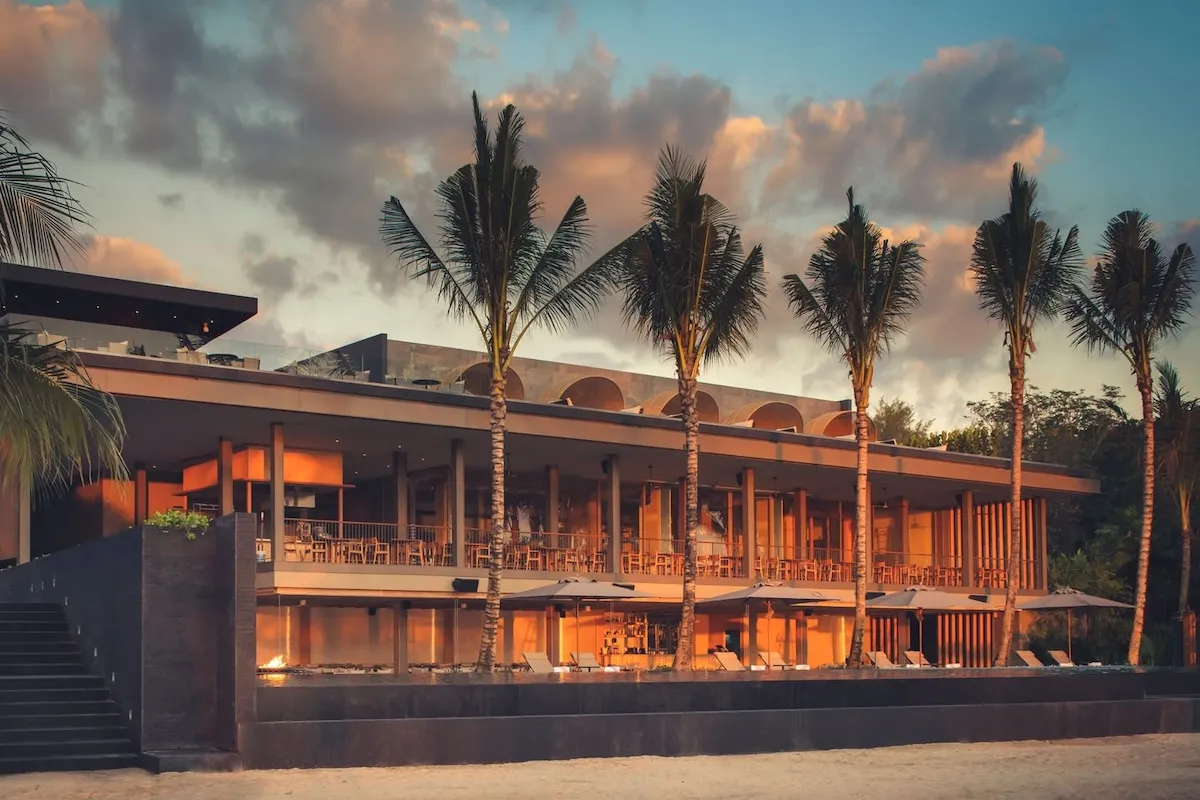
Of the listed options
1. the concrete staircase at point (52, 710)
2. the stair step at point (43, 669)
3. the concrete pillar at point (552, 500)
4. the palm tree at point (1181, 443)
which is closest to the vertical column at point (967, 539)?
the palm tree at point (1181, 443)

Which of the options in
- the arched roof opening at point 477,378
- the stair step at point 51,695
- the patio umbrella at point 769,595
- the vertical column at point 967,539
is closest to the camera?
the stair step at point 51,695

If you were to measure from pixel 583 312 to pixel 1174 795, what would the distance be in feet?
39.2

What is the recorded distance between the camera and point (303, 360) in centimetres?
2641

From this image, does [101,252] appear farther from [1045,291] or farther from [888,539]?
[888,539]

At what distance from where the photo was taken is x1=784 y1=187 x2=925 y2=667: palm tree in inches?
1069

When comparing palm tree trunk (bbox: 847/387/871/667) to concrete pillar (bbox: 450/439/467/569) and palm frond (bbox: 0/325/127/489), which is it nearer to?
concrete pillar (bbox: 450/439/467/569)

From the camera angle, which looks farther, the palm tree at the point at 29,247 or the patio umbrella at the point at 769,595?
the patio umbrella at the point at 769,595

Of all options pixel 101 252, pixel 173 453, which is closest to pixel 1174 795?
pixel 173 453

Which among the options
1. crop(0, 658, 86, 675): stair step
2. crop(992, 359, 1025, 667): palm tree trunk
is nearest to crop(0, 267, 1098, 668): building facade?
crop(992, 359, 1025, 667): palm tree trunk

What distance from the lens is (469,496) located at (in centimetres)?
3359

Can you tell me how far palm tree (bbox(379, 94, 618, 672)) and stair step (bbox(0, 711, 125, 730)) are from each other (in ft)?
25.7

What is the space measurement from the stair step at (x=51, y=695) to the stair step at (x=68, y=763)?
114 centimetres

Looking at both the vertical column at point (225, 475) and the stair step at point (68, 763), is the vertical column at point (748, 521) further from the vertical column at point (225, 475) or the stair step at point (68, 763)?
the stair step at point (68, 763)

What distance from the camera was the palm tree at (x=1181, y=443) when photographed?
35594 millimetres
